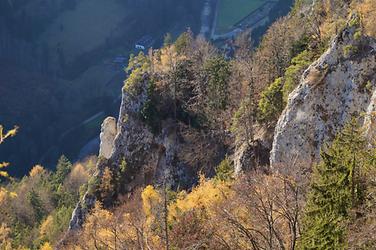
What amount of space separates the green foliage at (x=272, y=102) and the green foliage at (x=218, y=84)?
9897 millimetres

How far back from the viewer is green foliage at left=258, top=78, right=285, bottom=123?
47219 mm

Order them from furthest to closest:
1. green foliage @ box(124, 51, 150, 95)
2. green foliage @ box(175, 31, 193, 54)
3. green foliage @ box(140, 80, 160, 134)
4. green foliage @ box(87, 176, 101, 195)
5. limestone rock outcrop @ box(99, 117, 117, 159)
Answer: limestone rock outcrop @ box(99, 117, 117, 159) < green foliage @ box(175, 31, 193, 54) < green foliage @ box(87, 176, 101, 195) < green foliage @ box(124, 51, 150, 95) < green foliage @ box(140, 80, 160, 134)

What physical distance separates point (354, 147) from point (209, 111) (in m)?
34.9

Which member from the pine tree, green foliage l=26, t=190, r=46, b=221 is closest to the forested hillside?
green foliage l=26, t=190, r=46, b=221

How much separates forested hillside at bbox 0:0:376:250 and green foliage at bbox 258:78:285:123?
0.11m

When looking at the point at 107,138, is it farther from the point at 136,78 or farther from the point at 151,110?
the point at 136,78

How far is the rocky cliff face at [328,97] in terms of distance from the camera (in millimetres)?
36750

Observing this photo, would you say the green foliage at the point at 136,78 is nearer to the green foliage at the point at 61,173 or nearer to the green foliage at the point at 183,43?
the green foliage at the point at 183,43

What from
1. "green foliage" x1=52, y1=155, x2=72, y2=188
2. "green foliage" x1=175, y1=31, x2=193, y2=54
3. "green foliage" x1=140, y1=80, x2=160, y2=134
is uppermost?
"green foliage" x1=52, y1=155, x2=72, y2=188

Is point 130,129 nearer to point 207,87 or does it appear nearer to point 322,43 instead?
point 207,87

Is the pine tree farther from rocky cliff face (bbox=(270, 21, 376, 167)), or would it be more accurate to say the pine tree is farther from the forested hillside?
rocky cliff face (bbox=(270, 21, 376, 167))

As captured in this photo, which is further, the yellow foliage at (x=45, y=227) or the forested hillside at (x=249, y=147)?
the yellow foliage at (x=45, y=227)

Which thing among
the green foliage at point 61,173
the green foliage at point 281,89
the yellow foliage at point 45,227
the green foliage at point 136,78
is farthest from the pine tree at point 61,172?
the green foliage at point 281,89

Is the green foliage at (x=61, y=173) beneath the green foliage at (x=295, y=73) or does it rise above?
above
